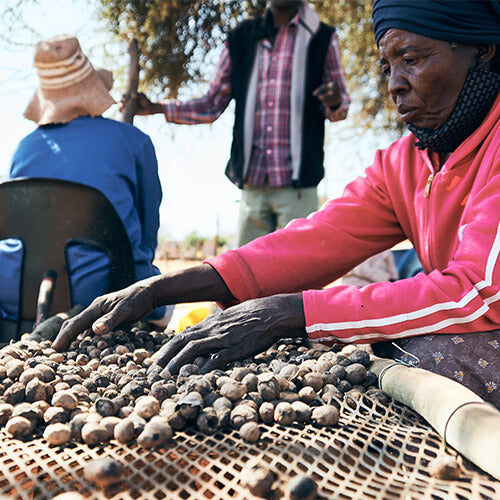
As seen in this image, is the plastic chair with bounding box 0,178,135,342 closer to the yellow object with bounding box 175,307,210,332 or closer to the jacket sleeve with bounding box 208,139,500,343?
the yellow object with bounding box 175,307,210,332

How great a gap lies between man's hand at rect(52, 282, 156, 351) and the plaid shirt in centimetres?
188

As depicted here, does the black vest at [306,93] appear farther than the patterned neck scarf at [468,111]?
Yes

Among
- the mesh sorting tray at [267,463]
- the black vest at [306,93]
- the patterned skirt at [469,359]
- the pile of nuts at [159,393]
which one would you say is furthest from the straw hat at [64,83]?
the patterned skirt at [469,359]

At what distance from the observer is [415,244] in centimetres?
180

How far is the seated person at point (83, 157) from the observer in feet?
6.84

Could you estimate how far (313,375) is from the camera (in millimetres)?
1129

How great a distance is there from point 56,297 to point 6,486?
1.36 m

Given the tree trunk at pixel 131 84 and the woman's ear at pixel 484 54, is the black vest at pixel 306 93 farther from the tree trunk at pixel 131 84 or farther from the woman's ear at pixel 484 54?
the woman's ear at pixel 484 54

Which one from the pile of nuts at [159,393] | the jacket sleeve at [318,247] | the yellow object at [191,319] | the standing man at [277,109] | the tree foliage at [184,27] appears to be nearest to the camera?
the pile of nuts at [159,393]

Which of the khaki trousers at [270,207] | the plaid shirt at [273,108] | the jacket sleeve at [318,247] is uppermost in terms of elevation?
the plaid shirt at [273,108]

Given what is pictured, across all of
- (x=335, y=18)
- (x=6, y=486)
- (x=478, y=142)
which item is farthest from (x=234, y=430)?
(x=335, y=18)

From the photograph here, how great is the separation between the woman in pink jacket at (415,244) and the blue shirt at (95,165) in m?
0.64

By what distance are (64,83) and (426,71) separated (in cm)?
169

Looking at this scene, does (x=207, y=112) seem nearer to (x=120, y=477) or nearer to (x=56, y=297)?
(x=56, y=297)
